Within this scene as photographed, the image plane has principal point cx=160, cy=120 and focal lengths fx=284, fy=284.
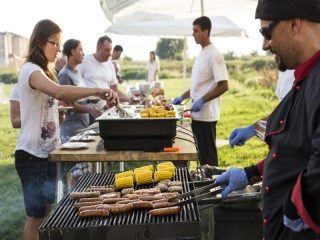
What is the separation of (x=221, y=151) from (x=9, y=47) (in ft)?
25.6

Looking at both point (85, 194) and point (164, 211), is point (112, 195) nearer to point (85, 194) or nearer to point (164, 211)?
point (85, 194)

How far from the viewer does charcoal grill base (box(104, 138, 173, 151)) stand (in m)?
2.89

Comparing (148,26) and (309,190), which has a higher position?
(148,26)

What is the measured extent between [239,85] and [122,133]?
56.0 feet

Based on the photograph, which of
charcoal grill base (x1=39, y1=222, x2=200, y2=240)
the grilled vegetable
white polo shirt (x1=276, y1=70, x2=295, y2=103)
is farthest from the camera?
white polo shirt (x1=276, y1=70, x2=295, y2=103)

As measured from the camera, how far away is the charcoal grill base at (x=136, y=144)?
2.89 m

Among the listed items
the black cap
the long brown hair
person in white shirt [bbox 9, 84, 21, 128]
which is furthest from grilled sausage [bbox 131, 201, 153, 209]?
person in white shirt [bbox 9, 84, 21, 128]

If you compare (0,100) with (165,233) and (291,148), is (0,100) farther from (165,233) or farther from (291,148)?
(291,148)

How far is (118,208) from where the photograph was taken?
6.10 ft

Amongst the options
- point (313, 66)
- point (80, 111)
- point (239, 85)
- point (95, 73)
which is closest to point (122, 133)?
point (80, 111)

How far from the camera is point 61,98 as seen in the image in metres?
2.60

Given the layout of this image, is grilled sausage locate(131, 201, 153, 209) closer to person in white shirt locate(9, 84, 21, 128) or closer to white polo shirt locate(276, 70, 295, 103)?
person in white shirt locate(9, 84, 21, 128)

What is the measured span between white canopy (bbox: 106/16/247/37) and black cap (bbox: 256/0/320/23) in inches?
233

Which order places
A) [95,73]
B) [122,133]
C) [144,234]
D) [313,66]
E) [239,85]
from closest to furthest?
[313,66] → [144,234] → [122,133] → [95,73] → [239,85]
